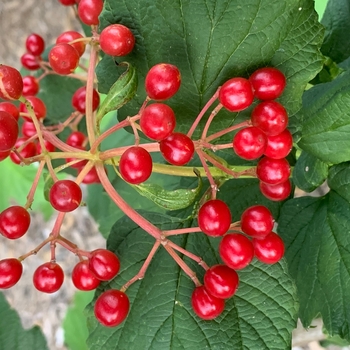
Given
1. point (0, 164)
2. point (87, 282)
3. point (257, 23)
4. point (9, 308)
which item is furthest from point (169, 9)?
point (0, 164)

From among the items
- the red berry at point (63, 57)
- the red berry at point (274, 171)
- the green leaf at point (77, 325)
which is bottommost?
the green leaf at point (77, 325)

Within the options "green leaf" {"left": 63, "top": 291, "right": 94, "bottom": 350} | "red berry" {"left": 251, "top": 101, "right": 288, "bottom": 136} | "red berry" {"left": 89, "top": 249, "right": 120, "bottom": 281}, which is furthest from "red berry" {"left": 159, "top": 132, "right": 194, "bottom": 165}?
"green leaf" {"left": 63, "top": 291, "right": 94, "bottom": 350}

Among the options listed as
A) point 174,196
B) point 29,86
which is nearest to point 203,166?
point 174,196

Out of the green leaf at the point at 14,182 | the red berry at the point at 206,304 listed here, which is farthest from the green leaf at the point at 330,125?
the green leaf at the point at 14,182

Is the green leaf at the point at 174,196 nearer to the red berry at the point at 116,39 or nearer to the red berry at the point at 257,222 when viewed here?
the red berry at the point at 257,222

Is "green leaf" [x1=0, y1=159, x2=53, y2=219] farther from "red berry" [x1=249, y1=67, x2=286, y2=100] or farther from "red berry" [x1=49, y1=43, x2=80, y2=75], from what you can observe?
"red berry" [x1=249, y1=67, x2=286, y2=100]

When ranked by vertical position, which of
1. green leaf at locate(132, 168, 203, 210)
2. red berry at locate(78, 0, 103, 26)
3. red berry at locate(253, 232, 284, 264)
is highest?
red berry at locate(78, 0, 103, 26)

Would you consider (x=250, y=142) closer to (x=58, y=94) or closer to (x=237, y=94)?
(x=237, y=94)
